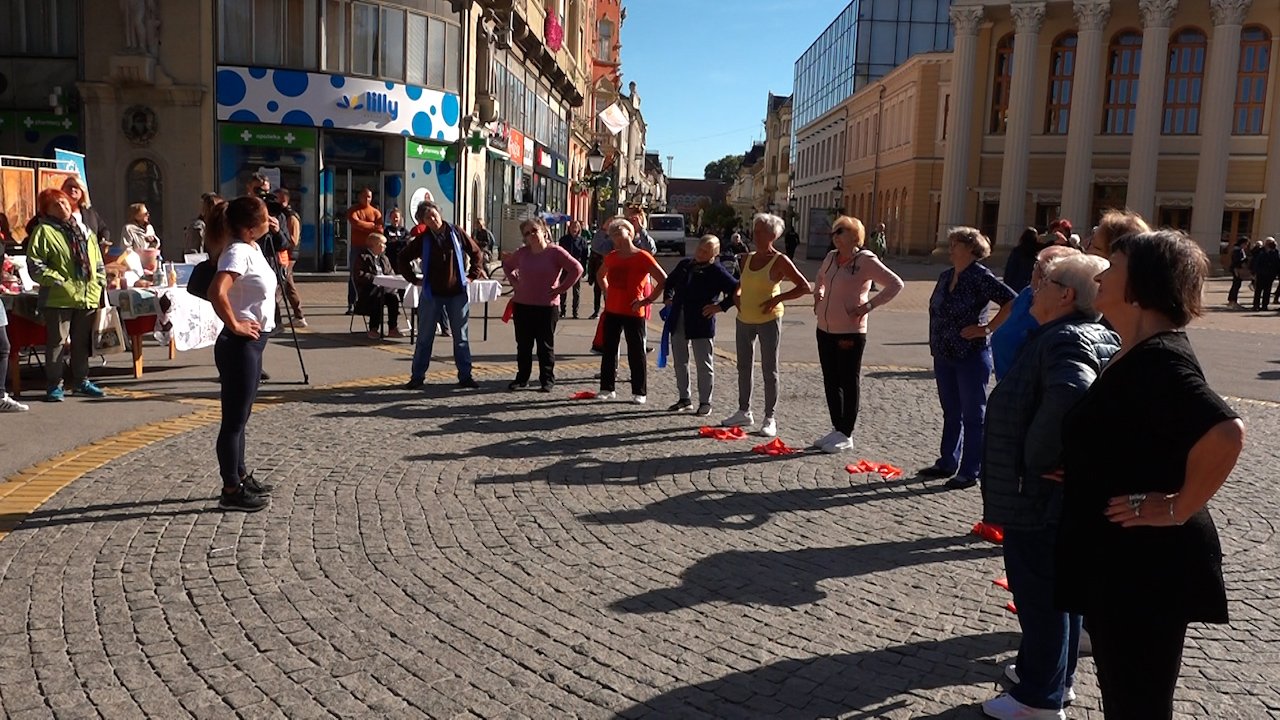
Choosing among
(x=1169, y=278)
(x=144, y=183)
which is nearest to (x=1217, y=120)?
(x=144, y=183)

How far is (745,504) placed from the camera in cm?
703

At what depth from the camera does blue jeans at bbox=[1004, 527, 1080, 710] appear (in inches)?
154

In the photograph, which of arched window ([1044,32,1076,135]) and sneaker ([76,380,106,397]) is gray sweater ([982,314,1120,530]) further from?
arched window ([1044,32,1076,135])

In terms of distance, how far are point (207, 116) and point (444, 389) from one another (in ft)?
57.6

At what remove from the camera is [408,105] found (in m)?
27.5

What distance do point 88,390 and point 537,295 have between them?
4345 millimetres

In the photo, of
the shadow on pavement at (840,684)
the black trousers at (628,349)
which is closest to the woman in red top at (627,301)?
the black trousers at (628,349)

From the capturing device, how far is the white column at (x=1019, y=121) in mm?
49406

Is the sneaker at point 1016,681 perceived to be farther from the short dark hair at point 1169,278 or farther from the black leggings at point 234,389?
the black leggings at point 234,389

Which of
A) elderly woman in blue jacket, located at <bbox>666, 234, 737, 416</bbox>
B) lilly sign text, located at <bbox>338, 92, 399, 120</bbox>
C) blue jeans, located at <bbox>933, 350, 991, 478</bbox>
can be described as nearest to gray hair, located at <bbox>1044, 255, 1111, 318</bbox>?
blue jeans, located at <bbox>933, 350, 991, 478</bbox>

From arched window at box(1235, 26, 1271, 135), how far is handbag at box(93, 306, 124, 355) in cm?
5012

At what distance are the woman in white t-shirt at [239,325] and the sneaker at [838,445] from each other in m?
4.37

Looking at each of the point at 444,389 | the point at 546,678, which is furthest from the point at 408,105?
the point at 546,678

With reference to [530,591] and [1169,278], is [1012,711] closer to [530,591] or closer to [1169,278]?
[1169,278]
